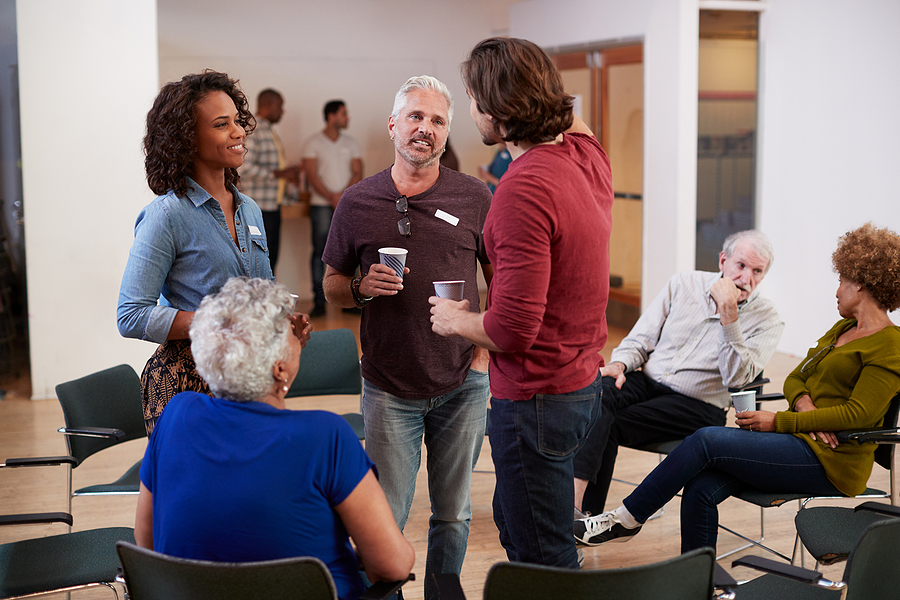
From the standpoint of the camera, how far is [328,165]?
7871 mm

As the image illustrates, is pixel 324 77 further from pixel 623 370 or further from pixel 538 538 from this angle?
pixel 538 538

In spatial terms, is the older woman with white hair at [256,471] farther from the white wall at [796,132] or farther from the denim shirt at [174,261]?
the white wall at [796,132]

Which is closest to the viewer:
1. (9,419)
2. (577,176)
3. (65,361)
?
(577,176)

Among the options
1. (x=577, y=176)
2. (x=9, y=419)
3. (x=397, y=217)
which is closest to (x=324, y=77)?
(x=9, y=419)

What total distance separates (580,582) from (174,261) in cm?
139

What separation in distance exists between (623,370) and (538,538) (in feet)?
5.67

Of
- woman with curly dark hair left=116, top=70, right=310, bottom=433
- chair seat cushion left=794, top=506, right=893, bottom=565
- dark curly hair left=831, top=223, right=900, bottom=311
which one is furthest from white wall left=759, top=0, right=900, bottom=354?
woman with curly dark hair left=116, top=70, right=310, bottom=433

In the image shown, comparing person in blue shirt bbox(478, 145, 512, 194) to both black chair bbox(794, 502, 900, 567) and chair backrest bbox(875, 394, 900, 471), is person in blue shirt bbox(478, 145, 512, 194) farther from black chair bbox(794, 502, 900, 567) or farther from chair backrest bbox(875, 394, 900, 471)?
black chair bbox(794, 502, 900, 567)

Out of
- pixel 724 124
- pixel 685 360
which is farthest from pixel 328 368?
pixel 724 124

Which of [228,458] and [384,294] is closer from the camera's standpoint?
[228,458]

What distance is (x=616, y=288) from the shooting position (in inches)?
301

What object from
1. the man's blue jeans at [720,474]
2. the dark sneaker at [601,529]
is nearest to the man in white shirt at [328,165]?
the dark sneaker at [601,529]

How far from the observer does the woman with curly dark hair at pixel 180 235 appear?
2.13 meters

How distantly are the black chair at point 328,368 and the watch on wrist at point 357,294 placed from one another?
50.9 inches
